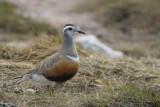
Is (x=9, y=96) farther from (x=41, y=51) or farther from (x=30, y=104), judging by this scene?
(x=41, y=51)

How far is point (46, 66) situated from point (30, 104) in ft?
2.04

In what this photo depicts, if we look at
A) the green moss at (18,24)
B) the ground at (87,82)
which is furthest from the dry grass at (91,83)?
the green moss at (18,24)

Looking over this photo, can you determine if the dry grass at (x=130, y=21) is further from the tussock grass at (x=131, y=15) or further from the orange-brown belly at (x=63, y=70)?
the orange-brown belly at (x=63, y=70)

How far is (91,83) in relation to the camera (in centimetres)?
712

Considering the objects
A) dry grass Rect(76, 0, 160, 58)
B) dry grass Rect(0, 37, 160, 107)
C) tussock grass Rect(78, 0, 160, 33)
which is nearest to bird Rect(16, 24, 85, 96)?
dry grass Rect(0, 37, 160, 107)

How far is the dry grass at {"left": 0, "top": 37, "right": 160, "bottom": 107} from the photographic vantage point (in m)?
6.11

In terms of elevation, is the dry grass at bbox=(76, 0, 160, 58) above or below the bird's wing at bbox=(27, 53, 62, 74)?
A: above

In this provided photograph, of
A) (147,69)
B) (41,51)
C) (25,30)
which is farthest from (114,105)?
(25,30)

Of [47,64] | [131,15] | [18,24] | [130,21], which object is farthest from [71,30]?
[131,15]

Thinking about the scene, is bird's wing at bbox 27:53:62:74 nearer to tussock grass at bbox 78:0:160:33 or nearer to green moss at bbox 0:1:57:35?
green moss at bbox 0:1:57:35

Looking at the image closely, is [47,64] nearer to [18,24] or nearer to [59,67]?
[59,67]

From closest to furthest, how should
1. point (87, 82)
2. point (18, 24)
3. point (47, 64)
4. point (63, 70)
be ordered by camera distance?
point (63, 70) → point (47, 64) → point (87, 82) → point (18, 24)

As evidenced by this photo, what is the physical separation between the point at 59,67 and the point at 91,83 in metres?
1.13

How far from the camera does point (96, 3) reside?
18125 millimetres
